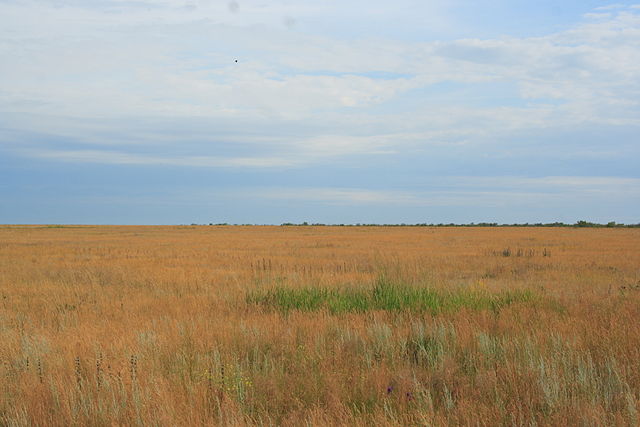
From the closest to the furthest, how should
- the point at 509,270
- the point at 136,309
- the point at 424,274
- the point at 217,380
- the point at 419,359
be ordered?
the point at 217,380
the point at 419,359
the point at 136,309
the point at 424,274
the point at 509,270

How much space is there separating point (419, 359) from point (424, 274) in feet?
29.8

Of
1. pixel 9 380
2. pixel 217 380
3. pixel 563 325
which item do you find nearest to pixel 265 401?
pixel 217 380

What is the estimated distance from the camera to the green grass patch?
984 cm

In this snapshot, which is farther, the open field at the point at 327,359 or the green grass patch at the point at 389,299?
the green grass patch at the point at 389,299

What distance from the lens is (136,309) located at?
10484 mm

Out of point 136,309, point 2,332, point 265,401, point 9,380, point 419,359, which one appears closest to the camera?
point 265,401

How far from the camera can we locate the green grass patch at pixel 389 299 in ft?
32.3

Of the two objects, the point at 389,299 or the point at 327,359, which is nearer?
the point at 327,359

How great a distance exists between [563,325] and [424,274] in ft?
24.7

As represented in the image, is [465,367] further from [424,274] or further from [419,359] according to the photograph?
[424,274]

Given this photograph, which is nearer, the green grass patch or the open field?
the open field

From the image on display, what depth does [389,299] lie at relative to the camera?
1033 cm

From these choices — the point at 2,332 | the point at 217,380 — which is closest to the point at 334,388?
the point at 217,380

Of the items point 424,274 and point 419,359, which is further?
point 424,274
